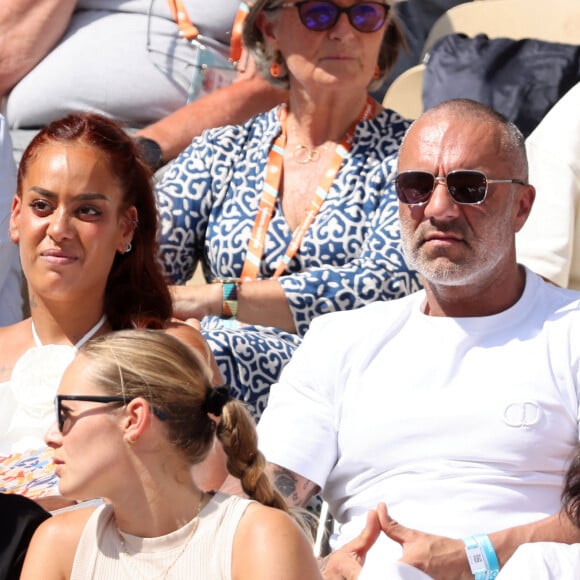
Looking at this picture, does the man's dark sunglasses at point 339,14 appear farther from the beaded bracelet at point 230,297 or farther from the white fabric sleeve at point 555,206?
the beaded bracelet at point 230,297

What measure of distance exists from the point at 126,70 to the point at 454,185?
209cm

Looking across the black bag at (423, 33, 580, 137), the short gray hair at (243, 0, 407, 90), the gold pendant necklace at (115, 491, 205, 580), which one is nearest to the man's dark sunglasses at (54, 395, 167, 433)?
the gold pendant necklace at (115, 491, 205, 580)

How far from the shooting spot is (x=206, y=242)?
14.1ft

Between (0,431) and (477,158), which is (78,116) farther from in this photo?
(477,158)

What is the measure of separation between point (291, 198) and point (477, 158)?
42.7 inches

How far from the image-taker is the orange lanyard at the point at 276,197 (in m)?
4.16

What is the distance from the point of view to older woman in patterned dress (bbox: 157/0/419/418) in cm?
402

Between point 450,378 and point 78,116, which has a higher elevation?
point 78,116

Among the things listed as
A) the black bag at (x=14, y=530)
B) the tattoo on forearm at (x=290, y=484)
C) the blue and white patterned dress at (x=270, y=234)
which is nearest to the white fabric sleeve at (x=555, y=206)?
the blue and white patterned dress at (x=270, y=234)

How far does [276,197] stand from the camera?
427 centimetres

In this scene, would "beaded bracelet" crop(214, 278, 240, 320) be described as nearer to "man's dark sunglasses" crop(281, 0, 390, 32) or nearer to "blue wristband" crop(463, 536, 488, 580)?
"man's dark sunglasses" crop(281, 0, 390, 32)

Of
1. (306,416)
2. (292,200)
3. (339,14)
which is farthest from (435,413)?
(339,14)

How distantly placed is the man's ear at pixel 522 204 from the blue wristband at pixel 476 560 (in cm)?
86

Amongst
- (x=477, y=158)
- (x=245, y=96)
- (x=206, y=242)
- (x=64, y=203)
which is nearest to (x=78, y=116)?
(x=64, y=203)
